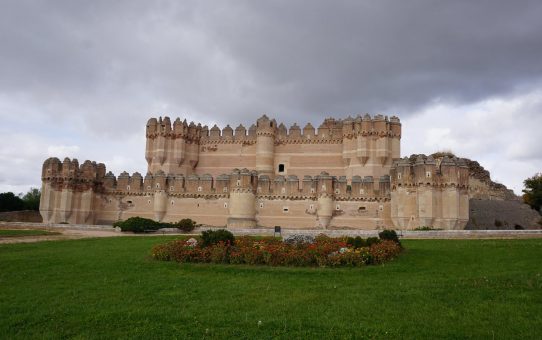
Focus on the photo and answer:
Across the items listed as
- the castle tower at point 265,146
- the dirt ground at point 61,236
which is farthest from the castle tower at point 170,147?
the dirt ground at point 61,236

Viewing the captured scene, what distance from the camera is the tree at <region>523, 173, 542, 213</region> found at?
34.9 metres

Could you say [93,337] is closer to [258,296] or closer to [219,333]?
[219,333]

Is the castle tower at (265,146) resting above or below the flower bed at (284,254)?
above

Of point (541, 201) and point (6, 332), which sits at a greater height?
point (541, 201)

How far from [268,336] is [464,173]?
27.8 m

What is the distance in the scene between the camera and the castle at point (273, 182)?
108ft

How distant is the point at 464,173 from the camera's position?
32.4 metres

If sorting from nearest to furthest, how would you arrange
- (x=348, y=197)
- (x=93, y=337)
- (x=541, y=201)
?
(x=93, y=337) → (x=541, y=201) → (x=348, y=197)

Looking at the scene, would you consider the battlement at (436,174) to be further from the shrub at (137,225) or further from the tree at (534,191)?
the shrub at (137,225)

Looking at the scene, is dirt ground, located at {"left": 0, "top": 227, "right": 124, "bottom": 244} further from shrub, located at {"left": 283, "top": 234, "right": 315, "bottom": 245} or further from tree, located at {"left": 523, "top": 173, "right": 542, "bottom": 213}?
tree, located at {"left": 523, "top": 173, "right": 542, "bottom": 213}

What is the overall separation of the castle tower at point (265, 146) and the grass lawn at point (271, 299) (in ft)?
95.3

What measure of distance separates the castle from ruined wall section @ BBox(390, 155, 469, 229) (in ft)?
0.23

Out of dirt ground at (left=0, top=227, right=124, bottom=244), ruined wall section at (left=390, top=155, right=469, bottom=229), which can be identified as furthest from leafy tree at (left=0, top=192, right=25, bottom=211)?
ruined wall section at (left=390, top=155, right=469, bottom=229)

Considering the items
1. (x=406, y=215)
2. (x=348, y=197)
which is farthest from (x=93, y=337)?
(x=348, y=197)
